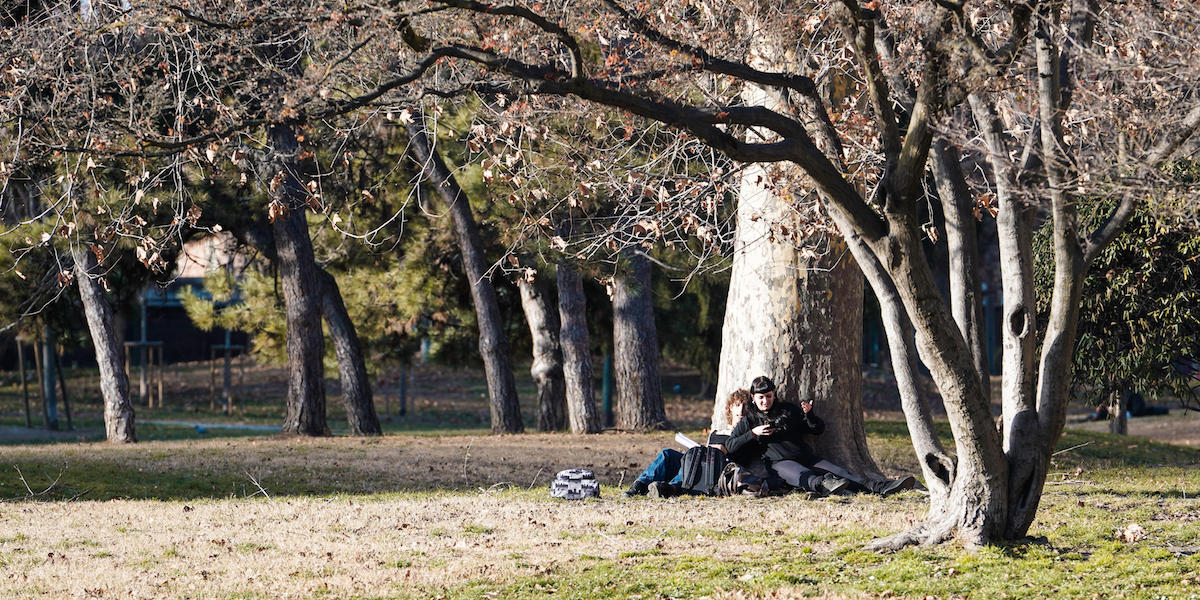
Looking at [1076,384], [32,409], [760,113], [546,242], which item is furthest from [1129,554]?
[32,409]

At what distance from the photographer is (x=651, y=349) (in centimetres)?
1786

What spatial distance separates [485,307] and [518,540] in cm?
993

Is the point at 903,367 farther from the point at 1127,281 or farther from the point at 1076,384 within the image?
the point at 1076,384

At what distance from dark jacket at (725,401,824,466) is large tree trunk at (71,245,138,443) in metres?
10.2

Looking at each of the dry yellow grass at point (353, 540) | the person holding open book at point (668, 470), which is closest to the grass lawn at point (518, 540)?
the dry yellow grass at point (353, 540)

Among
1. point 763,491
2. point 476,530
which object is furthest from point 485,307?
point 476,530

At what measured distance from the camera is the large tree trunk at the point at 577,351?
17.7m

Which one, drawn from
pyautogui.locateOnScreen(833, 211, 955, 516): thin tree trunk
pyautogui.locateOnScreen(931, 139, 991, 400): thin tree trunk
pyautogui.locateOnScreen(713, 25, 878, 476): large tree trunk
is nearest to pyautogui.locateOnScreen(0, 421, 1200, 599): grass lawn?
pyautogui.locateOnScreen(833, 211, 955, 516): thin tree trunk

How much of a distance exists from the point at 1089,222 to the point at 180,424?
1878cm

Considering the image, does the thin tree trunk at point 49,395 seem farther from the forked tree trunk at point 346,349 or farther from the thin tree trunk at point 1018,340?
the thin tree trunk at point 1018,340

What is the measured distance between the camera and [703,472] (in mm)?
9773

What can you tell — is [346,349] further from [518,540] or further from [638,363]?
[518,540]

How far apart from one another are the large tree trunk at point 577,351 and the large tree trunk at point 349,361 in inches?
115

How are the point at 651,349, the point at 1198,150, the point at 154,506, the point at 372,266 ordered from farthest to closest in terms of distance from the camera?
the point at 372,266 < the point at 651,349 < the point at 154,506 < the point at 1198,150
